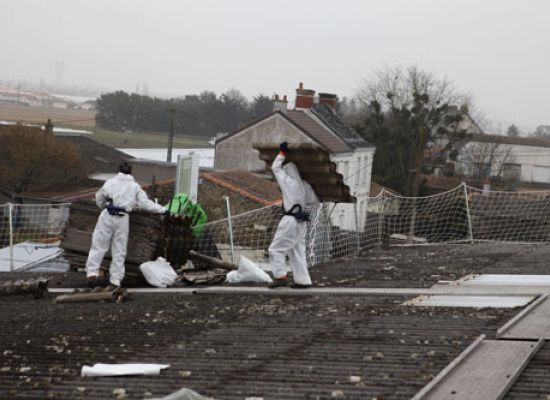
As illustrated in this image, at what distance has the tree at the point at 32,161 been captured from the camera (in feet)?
149

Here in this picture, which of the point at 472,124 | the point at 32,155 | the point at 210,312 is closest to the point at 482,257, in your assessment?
the point at 210,312

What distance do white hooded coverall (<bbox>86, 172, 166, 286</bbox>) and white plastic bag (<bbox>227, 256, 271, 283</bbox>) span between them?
3.92ft

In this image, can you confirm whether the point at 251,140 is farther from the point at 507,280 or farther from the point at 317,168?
the point at 507,280

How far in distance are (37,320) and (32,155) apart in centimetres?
3808

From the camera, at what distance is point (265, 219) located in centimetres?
2642

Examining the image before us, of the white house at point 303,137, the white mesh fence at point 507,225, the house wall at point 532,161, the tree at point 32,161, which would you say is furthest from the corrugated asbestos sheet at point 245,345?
the house wall at point 532,161

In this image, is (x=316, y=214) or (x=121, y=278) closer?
(x=121, y=278)

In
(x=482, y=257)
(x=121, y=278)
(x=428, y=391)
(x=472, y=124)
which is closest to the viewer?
(x=428, y=391)

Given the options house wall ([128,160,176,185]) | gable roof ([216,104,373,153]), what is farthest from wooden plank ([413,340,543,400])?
house wall ([128,160,176,185])

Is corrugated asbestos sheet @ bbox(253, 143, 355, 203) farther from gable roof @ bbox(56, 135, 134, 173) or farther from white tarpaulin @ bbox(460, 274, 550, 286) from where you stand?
gable roof @ bbox(56, 135, 134, 173)

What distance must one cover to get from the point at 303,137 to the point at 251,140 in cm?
314

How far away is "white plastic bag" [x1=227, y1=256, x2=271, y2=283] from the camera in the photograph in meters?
11.6

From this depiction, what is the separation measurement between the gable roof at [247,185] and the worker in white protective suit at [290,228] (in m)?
23.3

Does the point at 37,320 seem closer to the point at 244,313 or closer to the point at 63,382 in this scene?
the point at 244,313
